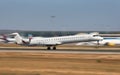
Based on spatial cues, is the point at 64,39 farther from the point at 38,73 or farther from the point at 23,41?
the point at 38,73

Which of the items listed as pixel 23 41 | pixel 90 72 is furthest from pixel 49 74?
pixel 23 41

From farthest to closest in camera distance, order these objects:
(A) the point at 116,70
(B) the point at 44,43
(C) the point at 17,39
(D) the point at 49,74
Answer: (C) the point at 17,39 → (B) the point at 44,43 → (A) the point at 116,70 → (D) the point at 49,74

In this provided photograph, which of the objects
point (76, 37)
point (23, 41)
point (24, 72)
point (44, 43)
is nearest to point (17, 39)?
point (23, 41)

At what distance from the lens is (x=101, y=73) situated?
102 ft

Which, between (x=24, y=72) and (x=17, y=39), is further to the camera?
(x=17, y=39)

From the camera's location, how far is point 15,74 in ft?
101

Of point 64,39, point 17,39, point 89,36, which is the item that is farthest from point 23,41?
point 89,36

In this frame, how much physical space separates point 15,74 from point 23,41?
67771mm

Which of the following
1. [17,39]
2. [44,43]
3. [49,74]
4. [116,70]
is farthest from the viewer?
[17,39]

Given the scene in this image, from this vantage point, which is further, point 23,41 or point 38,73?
point 23,41

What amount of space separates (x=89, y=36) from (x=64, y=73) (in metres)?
65.5

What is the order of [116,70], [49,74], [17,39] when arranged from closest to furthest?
[49,74] → [116,70] → [17,39]

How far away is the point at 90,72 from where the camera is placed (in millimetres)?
31906

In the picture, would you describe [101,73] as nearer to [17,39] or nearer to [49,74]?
[49,74]
